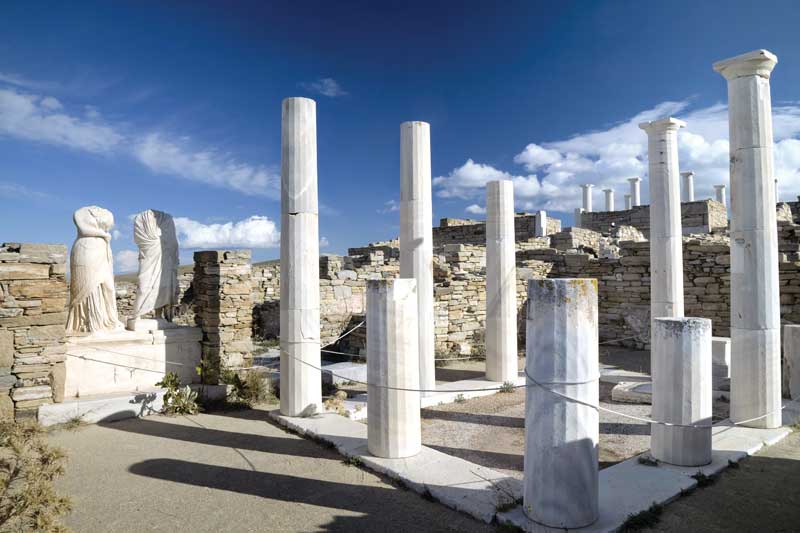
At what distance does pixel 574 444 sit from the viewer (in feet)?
12.3

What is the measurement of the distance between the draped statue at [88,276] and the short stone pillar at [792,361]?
10.4 metres

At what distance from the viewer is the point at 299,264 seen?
7.04 metres

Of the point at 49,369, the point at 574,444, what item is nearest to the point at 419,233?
the point at 574,444

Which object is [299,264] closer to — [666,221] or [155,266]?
[155,266]

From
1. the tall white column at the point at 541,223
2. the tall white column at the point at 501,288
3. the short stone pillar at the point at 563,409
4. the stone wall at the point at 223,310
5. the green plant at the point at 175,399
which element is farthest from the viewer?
the tall white column at the point at 541,223

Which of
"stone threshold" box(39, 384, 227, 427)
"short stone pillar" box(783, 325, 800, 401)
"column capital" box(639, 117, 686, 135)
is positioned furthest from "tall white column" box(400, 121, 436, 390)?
"short stone pillar" box(783, 325, 800, 401)

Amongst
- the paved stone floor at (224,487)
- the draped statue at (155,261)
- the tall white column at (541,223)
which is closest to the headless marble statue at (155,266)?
the draped statue at (155,261)

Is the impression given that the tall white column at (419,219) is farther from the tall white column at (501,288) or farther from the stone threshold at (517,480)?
the stone threshold at (517,480)

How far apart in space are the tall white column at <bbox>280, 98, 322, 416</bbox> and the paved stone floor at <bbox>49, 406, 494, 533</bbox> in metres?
0.72

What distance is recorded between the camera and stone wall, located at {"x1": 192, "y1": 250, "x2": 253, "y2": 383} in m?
8.24

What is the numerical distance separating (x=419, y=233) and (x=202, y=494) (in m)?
4.95

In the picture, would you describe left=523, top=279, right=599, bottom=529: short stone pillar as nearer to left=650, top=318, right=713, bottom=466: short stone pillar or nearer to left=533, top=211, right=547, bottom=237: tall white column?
left=650, top=318, right=713, bottom=466: short stone pillar

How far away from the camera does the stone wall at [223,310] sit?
27.0 feet

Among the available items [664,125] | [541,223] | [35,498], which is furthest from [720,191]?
[35,498]
